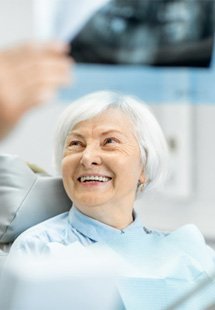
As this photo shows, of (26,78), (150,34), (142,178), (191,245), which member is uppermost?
(26,78)

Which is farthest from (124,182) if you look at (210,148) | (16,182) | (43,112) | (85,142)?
(43,112)

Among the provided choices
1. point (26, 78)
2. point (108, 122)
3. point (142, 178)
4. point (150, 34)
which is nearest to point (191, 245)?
point (142, 178)

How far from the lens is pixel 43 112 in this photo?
92.4 inches

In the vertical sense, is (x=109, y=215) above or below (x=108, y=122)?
below

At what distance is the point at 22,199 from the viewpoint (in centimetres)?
128

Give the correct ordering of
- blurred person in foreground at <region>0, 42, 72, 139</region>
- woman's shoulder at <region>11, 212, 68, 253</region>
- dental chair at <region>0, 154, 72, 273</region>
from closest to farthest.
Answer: blurred person in foreground at <region>0, 42, 72, 139</region>
woman's shoulder at <region>11, 212, 68, 253</region>
dental chair at <region>0, 154, 72, 273</region>

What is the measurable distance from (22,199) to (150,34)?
1088 millimetres

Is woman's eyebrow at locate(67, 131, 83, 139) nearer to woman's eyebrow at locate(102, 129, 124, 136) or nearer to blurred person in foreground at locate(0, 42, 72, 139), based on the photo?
woman's eyebrow at locate(102, 129, 124, 136)

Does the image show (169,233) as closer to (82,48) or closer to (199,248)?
(199,248)

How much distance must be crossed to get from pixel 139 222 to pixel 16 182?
0.77 ft

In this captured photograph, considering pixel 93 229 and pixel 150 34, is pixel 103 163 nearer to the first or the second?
pixel 93 229

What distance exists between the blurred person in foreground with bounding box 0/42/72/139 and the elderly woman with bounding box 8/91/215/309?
483 mm

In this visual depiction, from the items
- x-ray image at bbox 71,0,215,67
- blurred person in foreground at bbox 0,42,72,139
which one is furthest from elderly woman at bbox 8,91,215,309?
x-ray image at bbox 71,0,215,67

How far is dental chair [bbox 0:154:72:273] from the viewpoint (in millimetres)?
1255
